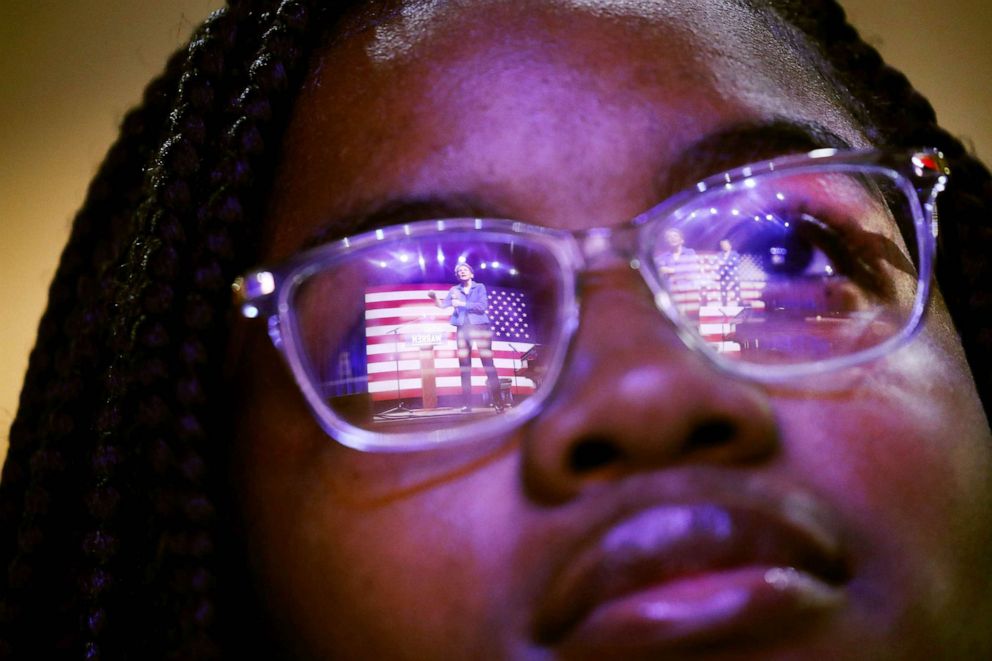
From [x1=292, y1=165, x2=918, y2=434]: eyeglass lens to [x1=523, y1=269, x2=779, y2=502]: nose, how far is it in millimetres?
29

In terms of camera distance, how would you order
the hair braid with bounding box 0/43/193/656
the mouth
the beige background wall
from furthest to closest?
the beige background wall
the hair braid with bounding box 0/43/193/656
the mouth

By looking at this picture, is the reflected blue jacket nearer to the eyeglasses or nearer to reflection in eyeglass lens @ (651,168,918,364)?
the eyeglasses

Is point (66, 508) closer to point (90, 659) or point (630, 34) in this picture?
point (90, 659)

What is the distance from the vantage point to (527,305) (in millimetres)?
530

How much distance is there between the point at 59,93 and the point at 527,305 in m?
1.25

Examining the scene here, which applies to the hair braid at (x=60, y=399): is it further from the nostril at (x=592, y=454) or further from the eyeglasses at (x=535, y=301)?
the nostril at (x=592, y=454)

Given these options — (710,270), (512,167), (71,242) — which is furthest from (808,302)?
(71,242)

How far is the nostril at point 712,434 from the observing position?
470 millimetres

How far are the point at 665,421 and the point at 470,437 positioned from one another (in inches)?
5.3

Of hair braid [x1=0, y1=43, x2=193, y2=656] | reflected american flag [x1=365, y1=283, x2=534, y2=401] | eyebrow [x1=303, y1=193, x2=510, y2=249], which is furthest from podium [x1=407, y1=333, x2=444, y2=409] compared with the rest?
hair braid [x1=0, y1=43, x2=193, y2=656]

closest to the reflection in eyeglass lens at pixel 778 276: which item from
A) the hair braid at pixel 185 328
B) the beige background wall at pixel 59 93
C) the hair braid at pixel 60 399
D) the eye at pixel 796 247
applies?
the eye at pixel 796 247

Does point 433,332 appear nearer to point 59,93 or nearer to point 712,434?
point 712,434

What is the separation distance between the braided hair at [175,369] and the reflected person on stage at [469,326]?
0.74ft

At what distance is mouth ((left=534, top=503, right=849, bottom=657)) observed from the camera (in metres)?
0.44
